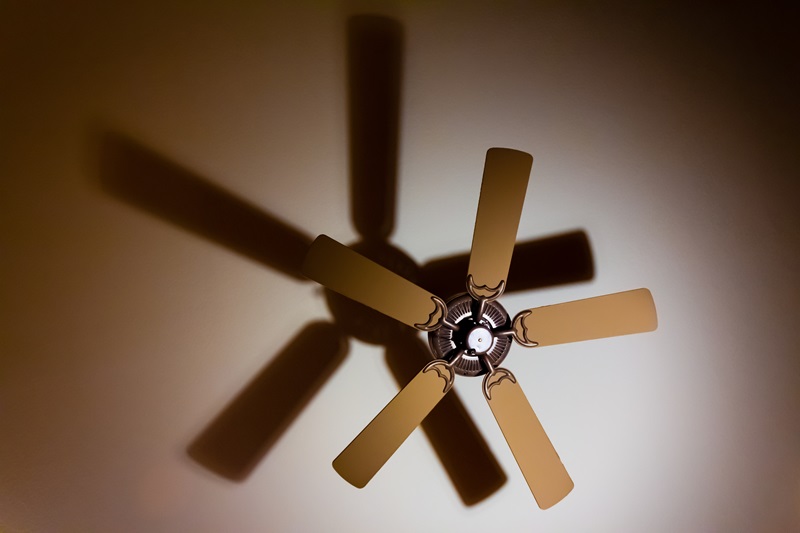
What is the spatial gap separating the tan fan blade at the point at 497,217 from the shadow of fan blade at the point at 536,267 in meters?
0.29

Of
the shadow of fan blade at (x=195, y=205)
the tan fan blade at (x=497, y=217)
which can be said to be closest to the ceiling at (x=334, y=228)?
the shadow of fan blade at (x=195, y=205)

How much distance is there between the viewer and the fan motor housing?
4.45ft

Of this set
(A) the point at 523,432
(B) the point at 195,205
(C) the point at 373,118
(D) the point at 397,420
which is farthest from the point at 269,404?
(C) the point at 373,118

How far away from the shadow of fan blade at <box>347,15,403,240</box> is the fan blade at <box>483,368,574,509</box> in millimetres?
507

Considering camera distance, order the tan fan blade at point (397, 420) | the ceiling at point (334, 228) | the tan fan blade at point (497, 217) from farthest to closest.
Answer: the ceiling at point (334, 228) < the tan fan blade at point (397, 420) < the tan fan blade at point (497, 217)

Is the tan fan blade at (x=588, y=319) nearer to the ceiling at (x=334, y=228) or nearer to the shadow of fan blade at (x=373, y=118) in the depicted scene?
the ceiling at (x=334, y=228)

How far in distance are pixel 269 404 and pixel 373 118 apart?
2.89 feet

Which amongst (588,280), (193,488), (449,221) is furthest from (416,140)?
(193,488)

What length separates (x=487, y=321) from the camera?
1407 mm

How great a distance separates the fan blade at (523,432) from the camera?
4.23ft

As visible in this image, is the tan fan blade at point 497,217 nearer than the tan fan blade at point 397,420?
Yes

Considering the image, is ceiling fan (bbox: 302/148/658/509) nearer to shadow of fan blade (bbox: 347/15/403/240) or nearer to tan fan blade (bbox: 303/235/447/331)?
tan fan blade (bbox: 303/235/447/331)

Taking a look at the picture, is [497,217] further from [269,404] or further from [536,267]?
[269,404]

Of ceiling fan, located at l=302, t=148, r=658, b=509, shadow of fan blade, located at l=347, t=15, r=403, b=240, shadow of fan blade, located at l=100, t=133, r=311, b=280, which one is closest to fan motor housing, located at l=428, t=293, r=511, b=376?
ceiling fan, located at l=302, t=148, r=658, b=509
